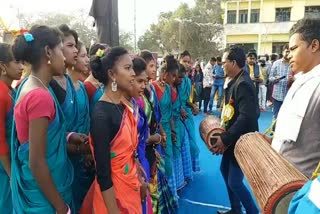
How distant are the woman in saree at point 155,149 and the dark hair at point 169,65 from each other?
0.24 m

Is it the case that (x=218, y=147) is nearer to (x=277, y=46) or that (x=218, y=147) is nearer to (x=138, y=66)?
(x=138, y=66)

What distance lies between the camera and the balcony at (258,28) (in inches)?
1059

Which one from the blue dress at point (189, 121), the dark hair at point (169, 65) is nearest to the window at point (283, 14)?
the blue dress at point (189, 121)

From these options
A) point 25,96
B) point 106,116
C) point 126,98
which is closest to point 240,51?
point 126,98

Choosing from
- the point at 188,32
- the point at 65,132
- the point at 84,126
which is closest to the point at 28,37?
the point at 65,132

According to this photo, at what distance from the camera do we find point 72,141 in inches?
70.7

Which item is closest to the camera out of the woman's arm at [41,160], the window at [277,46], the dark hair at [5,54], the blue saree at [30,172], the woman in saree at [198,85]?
the woman's arm at [41,160]

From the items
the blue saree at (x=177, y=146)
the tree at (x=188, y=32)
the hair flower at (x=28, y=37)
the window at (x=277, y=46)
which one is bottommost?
the blue saree at (x=177, y=146)

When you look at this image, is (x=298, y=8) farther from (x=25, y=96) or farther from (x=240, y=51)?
(x=25, y=96)

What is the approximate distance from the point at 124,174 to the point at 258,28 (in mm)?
28386

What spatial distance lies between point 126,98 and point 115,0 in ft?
6.16

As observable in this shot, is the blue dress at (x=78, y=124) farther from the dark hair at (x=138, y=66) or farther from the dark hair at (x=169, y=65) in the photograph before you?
the dark hair at (x=169, y=65)

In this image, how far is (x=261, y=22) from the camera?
27.4 meters

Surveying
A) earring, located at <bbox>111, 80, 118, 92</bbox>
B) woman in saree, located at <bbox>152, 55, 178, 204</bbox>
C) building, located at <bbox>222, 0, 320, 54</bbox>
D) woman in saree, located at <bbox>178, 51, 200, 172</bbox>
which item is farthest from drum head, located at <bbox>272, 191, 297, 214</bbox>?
building, located at <bbox>222, 0, 320, 54</bbox>
